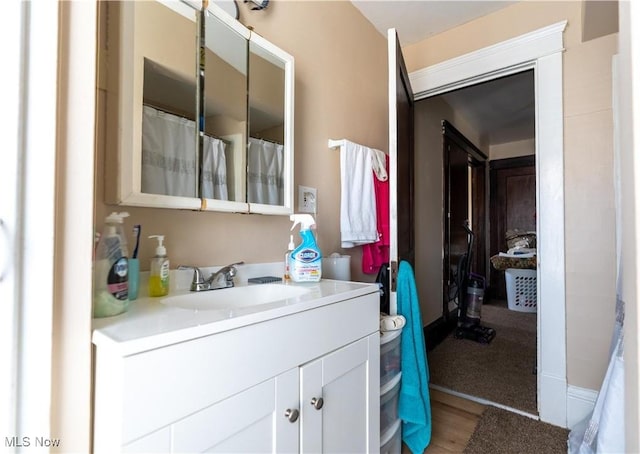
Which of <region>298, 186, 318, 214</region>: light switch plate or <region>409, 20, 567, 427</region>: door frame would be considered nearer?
<region>298, 186, 318, 214</region>: light switch plate

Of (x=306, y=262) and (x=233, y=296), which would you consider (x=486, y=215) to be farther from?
(x=233, y=296)

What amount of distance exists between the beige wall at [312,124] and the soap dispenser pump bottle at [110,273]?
12cm

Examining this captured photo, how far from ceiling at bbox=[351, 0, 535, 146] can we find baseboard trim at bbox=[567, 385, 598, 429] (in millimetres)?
2059

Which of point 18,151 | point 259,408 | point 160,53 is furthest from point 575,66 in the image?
point 18,151

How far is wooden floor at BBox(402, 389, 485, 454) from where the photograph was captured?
1438mm

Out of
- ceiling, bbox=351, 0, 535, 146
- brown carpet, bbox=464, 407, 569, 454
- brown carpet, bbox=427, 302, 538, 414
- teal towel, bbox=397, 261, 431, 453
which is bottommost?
brown carpet, bbox=464, 407, 569, 454

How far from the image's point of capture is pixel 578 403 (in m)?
1.54

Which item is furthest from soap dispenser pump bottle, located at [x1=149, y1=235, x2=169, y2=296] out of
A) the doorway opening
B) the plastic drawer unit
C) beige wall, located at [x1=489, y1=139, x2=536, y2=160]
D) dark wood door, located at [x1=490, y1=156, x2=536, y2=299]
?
beige wall, located at [x1=489, y1=139, x2=536, y2=160]

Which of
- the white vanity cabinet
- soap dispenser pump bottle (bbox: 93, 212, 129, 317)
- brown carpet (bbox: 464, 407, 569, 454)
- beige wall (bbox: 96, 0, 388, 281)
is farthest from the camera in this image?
brown carpet (bbox: 464, 407, 569, 454)

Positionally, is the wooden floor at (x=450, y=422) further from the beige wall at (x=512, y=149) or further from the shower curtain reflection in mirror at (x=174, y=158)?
the beige wall at (x=512, y=149)

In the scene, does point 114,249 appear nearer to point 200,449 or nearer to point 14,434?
point 14,434

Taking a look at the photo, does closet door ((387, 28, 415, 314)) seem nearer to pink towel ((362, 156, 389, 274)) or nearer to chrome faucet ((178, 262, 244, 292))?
pink towel ((362, 156, 389, 274))

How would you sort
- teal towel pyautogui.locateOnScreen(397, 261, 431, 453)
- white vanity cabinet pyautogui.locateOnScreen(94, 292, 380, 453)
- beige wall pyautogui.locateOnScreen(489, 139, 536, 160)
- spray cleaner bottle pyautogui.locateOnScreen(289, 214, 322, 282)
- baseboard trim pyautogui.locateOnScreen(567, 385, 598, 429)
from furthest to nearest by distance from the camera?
beige wall pyautogui.locateOnScreen(489, 139, 536, 160), baseboard trim pyautogui.locateOnScreen(567, 385, 598, 429), teal towel pyautogui.locateOnScreen(397, 261, 431, 453), spray cleaner bottle pyautogui.locateOnScreen(289, 214, 322, 282), white vanity cabinet pyautogui.locateOnScreen(94, 292, 380, 453)

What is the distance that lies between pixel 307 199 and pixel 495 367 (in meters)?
1.95
